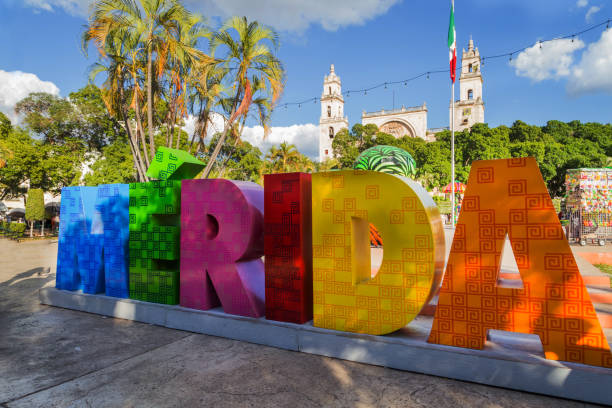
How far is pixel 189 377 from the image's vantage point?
11.7 ft

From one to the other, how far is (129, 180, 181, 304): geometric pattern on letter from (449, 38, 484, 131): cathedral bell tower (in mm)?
77305

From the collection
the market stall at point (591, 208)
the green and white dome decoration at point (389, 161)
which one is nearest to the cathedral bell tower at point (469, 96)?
the market stall at point (591, 208)

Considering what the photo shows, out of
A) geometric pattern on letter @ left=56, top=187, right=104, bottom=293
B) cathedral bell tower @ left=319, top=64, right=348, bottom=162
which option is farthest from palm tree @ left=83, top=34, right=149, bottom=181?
cathedral bell tower @ left=319, top=64, right=348, bottom=162

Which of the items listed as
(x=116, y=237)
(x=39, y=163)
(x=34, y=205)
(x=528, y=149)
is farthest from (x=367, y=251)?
(x=528, y=149)

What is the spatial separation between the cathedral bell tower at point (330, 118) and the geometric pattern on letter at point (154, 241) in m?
76.8

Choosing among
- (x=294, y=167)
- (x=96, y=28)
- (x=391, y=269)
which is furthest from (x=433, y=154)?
(x=391, y=269)

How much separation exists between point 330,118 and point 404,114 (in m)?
16.8

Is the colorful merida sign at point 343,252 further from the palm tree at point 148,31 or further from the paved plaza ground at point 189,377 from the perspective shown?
the palm tree at point 148,31

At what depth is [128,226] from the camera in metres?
5.75

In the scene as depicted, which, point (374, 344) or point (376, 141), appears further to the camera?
point (376, 141)

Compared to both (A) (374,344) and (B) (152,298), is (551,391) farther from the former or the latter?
(B) (152,298)

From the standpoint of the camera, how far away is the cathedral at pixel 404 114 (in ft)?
243

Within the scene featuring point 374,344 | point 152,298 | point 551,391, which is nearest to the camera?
point 551,391

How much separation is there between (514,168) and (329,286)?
2298 mm
